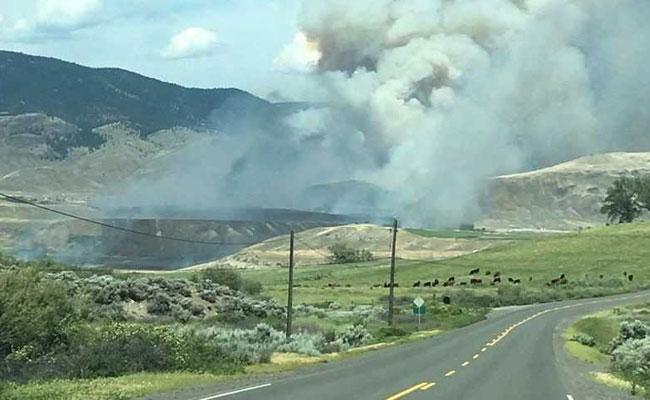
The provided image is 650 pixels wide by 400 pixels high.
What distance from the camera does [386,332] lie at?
5225 centimetres

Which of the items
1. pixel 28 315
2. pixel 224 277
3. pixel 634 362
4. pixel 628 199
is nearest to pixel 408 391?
pixel 28 315

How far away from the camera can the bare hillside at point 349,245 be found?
451 feet

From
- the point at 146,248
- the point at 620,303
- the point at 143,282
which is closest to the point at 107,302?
the point at 143,282

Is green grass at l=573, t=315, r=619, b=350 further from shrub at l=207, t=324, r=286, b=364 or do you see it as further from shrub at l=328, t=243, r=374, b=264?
shrub at l=328, t=243, r=374, b=264

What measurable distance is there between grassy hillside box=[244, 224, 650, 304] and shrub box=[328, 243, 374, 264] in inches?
261

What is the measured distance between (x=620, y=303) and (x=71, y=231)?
92564 mm

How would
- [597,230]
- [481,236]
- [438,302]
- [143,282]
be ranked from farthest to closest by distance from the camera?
[481,236]
[597,230]
[438,302]
[143,282]

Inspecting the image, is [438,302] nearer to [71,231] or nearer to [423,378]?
[423,378]

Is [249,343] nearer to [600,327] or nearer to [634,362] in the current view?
[634,362]

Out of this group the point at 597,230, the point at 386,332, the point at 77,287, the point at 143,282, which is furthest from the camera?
the point at 597,230

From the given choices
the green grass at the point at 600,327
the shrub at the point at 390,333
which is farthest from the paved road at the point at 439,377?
the green grass at the point at 600,327

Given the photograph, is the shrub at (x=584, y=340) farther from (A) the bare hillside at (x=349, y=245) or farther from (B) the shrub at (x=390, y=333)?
(A) the bare hillside at (x=349, y=245)

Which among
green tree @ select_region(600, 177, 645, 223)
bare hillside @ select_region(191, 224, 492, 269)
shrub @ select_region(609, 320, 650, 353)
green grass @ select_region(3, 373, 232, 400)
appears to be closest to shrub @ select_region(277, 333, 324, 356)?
green grass @ select_region(3, 373, 232, 400)

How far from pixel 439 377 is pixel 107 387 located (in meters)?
9.71
